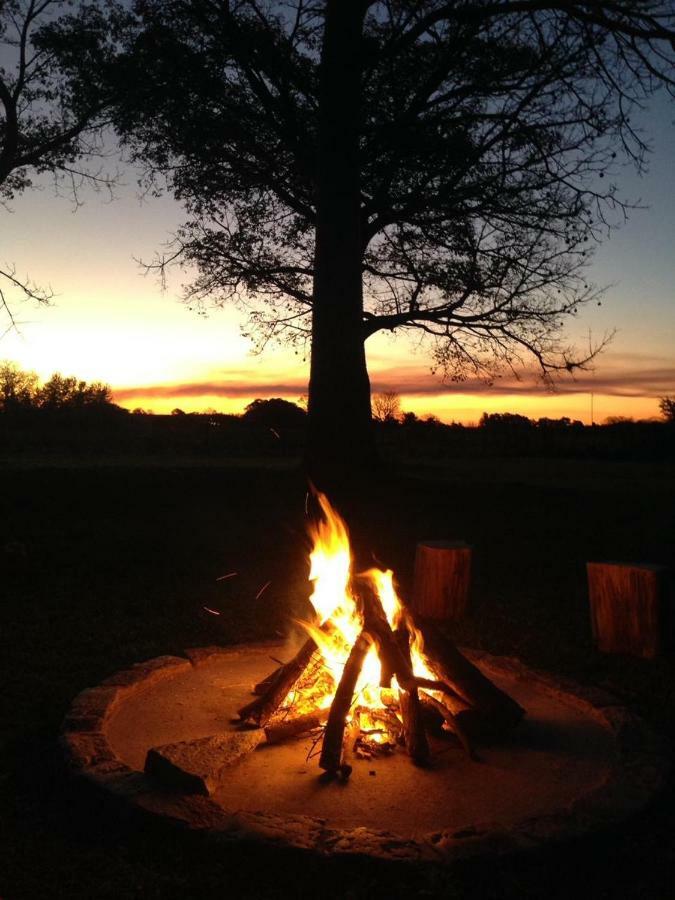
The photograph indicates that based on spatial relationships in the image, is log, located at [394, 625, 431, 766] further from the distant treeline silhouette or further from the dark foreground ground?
the distant treeline silhouette

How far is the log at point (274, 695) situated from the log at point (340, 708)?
1.28 feet

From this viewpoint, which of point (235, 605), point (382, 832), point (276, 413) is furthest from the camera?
point (276, 413)

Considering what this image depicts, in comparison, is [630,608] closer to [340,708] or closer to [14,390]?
[340,708]

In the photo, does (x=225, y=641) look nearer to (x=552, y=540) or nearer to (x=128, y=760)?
(x=128, y=760)

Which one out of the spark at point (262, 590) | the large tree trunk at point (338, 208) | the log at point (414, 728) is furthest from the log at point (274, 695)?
the large tree trunk at point (338, 208)

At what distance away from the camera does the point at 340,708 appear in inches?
159

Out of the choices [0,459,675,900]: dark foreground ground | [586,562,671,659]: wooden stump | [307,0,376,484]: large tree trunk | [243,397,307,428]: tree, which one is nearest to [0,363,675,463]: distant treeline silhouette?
[243,397,307,428]: tree

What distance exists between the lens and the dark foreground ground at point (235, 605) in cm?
300

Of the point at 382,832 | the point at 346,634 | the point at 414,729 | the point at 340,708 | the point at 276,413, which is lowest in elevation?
the point at 382,832

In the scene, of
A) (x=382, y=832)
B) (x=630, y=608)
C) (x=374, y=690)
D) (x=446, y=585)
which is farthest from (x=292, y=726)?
(x=446, y=585)

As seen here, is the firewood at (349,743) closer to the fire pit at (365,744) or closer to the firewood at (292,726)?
the fire pit at (365,744)

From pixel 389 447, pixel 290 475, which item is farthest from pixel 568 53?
pixel 389 447

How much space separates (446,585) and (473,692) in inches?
118

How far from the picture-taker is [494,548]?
410 inches
